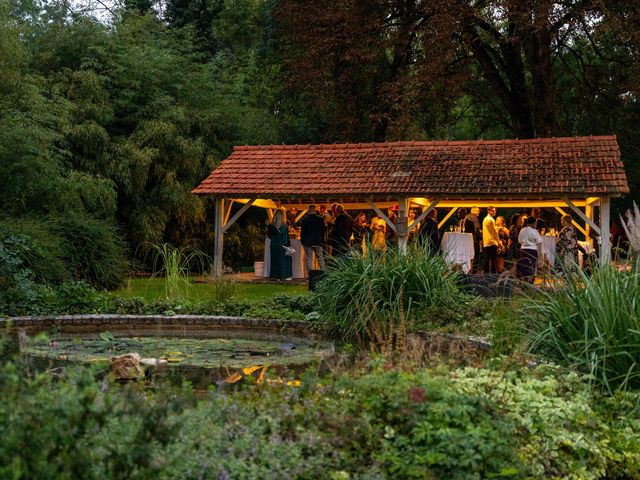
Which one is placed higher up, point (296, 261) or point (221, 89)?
point (221, 89)

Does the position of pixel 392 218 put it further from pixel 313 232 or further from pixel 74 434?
pixel 74 434

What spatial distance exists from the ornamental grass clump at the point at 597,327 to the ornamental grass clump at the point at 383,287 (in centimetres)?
360

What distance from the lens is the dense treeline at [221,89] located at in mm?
22297

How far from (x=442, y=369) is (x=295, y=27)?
2218 centimetres

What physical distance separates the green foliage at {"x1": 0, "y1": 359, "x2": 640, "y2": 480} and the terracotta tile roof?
13.6 m

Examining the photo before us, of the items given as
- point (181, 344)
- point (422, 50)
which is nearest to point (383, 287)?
point (181, 344)

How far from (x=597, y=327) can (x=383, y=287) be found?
5.02 metres

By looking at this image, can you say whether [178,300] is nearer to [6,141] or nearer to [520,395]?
[6,141]

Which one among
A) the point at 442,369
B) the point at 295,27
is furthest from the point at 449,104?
the point at 442,369

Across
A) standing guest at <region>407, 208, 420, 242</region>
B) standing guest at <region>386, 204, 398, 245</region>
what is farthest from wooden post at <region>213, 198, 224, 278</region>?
standing guest at <region>407, 208, 420, 242</region>

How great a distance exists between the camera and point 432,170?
840 inches

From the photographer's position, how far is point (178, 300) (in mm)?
14477

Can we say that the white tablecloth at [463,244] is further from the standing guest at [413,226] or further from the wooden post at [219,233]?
the wooden post at [219,233]

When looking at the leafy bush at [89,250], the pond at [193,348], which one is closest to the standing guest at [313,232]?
the leafy bush at [89,250]
